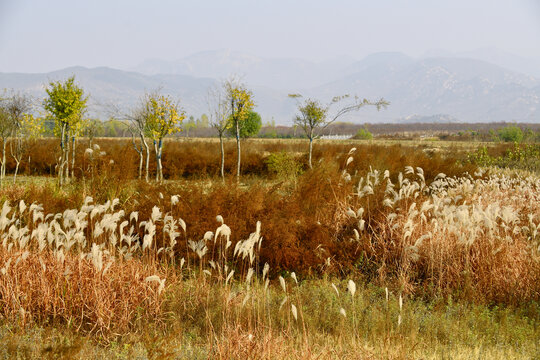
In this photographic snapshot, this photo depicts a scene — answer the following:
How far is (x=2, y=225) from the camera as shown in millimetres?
4801

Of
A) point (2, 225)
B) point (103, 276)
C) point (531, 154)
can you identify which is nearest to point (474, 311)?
point (103, 276)

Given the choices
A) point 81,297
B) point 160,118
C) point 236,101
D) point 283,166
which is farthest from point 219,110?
point 81,297

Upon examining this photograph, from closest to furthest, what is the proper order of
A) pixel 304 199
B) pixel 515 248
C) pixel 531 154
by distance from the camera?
pixel 515 248, pixel 304 199, pixel 531 154

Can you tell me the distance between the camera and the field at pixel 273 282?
4.30 meters

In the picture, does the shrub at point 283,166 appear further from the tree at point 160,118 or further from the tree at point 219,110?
the tree at point 160,118

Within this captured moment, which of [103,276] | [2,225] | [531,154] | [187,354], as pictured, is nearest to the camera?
[187,354]

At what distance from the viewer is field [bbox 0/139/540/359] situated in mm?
4301

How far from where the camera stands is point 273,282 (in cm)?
691

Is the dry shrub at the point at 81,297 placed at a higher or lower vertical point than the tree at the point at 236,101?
lower

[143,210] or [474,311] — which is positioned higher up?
A: [143,210]

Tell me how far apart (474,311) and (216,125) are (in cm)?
1788

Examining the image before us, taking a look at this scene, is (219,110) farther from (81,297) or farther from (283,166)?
(81,297)

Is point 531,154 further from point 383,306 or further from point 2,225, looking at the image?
point 2,225

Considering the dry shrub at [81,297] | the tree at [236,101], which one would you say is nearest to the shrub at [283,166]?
the tree at [236,101]
